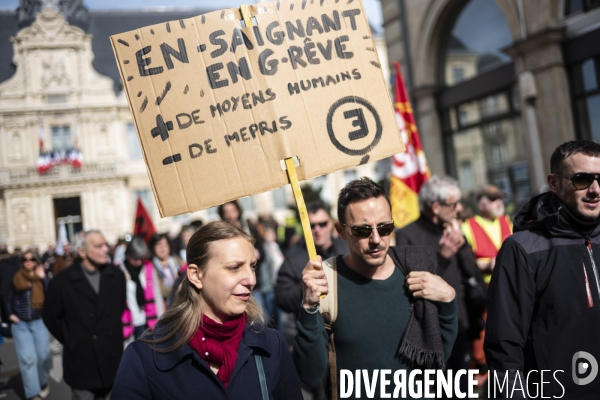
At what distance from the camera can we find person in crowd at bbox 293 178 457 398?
2.47 metres

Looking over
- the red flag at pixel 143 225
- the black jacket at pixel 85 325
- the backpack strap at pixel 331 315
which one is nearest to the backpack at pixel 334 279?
the backpack strap at pixel 331 315

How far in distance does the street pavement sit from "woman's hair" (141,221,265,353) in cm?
531

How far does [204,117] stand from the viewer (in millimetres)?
2619


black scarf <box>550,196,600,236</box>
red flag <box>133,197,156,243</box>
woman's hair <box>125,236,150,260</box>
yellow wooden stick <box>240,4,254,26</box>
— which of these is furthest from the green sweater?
red flag <box>133,197,156,243</box>

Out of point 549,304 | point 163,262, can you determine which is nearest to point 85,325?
point 163,262

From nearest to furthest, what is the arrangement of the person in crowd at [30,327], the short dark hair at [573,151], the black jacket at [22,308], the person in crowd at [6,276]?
the short dark hair at [573,151]
the person in crowd at [30,327]
the black jacket at [22,308]
the person in crowd at [6,276]

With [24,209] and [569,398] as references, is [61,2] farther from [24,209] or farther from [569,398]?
[569,398]

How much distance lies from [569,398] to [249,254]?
1.46 meters

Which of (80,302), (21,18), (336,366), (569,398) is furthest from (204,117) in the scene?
(21,18)

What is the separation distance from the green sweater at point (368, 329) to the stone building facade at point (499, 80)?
25.7ft

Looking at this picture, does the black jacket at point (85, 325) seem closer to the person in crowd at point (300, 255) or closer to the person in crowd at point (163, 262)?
the person in crowd at point (300, 255)

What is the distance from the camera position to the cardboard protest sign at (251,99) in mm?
2574

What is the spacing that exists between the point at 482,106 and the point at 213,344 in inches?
423

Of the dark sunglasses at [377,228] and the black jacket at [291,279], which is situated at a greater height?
the dark sunglasses at [377,228]
